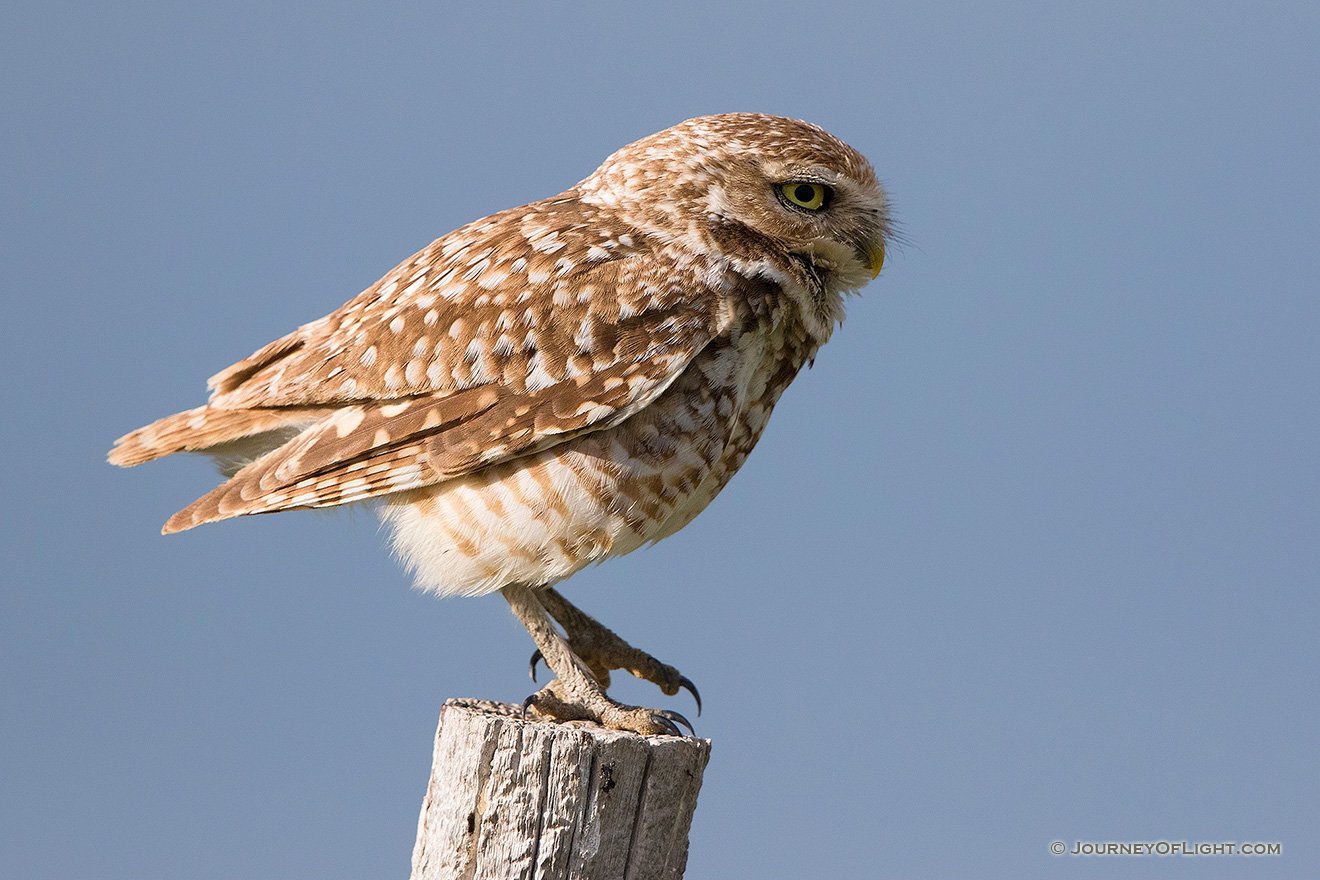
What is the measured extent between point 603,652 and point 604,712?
628 millimetres

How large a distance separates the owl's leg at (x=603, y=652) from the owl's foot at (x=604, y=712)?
0.47 meters

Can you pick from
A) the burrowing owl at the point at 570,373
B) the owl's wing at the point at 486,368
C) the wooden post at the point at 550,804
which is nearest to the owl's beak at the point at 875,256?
the burrowing owl at the point at 570,373

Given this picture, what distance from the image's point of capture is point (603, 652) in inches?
165

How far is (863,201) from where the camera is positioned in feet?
12.6

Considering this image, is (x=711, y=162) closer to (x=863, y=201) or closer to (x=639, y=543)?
(x=863, y=201)

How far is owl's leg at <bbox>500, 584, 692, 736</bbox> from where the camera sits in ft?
11.5

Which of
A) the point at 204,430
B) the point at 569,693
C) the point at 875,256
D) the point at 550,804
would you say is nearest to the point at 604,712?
the point at 569,693

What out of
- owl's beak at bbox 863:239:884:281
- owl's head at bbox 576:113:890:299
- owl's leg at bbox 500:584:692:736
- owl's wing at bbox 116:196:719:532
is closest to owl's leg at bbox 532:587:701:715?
owl's leg at bbox 500:584:692:736

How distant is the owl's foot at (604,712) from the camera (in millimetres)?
3480

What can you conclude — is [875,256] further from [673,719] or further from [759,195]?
[673,719]

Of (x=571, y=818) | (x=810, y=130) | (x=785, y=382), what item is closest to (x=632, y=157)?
(x=810, y=130)

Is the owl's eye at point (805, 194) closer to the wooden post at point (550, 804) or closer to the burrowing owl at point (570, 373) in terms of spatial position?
the burrowing owl at point (570, 373)

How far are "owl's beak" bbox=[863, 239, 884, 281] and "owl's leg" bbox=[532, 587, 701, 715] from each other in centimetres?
158

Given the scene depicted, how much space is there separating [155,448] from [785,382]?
6.99ft
